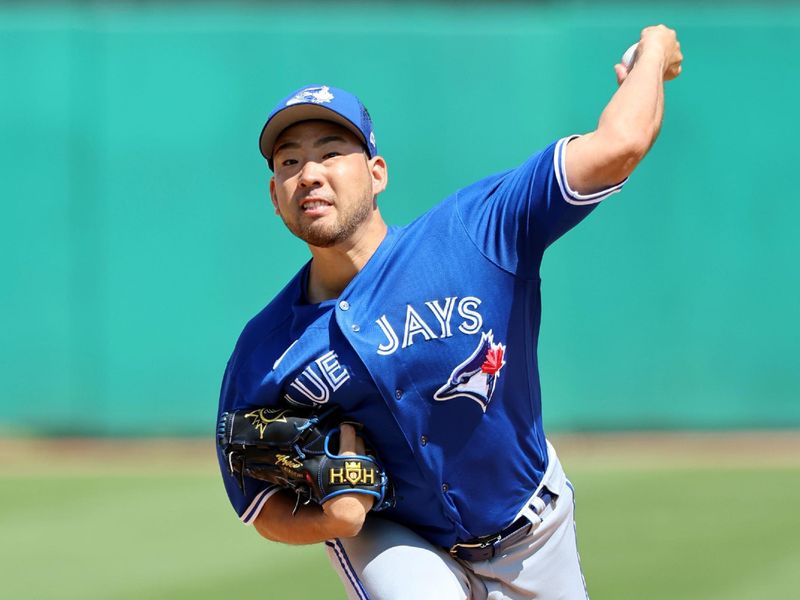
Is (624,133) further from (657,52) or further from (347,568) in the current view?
(347,568)

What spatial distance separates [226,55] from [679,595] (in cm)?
550

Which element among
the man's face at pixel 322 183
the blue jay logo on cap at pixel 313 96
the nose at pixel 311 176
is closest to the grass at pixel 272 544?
the man's face at pixel 322 183

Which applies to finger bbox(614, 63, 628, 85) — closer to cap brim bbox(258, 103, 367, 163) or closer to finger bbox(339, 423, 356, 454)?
cap brim bbox(258, 103, 367, 163)

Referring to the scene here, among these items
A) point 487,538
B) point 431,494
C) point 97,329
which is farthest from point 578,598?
point 97,329

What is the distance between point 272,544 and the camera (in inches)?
274

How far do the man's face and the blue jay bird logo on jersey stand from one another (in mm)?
509

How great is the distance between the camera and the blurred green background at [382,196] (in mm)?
9289

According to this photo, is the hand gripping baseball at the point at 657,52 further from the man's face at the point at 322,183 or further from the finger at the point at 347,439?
the finger at the point at 347,439

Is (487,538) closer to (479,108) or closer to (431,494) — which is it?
(431,494)

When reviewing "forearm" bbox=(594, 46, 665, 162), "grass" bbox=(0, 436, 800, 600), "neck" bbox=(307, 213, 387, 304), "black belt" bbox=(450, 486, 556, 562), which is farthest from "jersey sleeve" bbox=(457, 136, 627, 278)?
"grass" bbox=(0, 436, 800, 600)

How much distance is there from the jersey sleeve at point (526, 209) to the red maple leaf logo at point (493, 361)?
0.23 metres

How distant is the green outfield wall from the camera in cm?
930

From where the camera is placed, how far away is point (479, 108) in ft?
30.9

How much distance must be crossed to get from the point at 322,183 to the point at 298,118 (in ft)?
0.75
